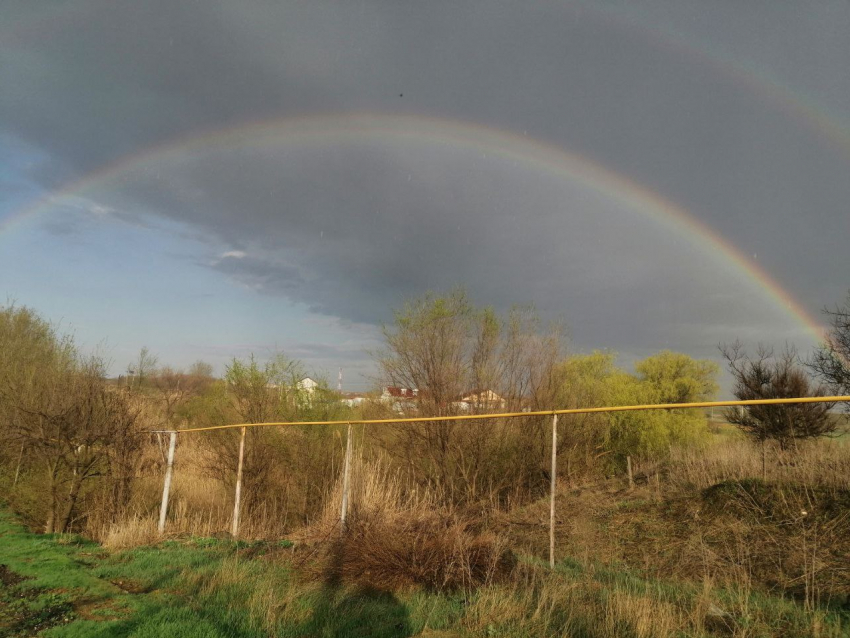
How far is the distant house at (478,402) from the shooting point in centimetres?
1408

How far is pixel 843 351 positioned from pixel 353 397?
14889 millimetres

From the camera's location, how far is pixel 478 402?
14.2m

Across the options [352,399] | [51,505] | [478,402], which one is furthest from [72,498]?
[478,402]

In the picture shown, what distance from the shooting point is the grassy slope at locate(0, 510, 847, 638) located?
3.93 metres

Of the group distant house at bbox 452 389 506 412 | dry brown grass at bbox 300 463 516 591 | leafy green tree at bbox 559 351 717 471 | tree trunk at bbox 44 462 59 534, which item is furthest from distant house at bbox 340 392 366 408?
dry brown grass at bbox 300 463 516 591

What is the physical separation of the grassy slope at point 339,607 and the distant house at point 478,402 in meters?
7.77

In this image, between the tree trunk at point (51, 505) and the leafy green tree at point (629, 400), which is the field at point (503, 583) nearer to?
the tree trunk at point (51, 505)

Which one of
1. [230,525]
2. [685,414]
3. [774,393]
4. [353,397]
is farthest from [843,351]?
[230,525]

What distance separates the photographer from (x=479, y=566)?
18.4ft

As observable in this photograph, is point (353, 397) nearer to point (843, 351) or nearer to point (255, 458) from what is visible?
point (255, 458)

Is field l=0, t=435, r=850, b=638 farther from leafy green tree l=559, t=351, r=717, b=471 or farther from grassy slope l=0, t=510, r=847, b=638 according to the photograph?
leafy green tree l=559, t=351, r=717, b=471

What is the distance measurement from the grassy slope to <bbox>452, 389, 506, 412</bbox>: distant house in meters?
7.77

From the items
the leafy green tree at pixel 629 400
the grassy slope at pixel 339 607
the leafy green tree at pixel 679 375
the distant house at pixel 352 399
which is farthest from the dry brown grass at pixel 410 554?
the leafy green tree at pixel 679 375

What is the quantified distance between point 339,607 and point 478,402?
9593 mm
